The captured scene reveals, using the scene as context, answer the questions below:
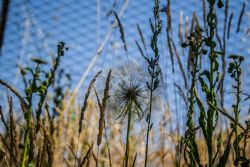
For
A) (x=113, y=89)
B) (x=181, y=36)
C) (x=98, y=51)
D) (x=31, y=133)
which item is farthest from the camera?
(x=98, y=51)

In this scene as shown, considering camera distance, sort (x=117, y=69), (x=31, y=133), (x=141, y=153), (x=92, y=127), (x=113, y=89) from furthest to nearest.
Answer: (x=141, y=153) < (x=92, y=127) < (x=117, y=69) < (x=113, y=89) < (x=31, y=133)

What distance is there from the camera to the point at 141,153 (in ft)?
11.0

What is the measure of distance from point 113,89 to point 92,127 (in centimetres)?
181

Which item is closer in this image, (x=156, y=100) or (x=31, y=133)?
(x=31, y=133)

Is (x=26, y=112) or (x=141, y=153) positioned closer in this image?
(x=26, y=112)

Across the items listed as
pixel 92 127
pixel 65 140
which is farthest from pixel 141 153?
pixel 65 140

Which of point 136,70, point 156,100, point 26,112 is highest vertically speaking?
point 136,70

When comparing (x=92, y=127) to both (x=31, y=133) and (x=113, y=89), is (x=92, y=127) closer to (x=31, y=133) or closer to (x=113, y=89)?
(x=113, y=89)

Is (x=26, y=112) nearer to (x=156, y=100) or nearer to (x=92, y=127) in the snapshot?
(x=156, y=100)

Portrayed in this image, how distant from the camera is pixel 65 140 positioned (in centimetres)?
279

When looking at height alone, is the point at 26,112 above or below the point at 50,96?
below

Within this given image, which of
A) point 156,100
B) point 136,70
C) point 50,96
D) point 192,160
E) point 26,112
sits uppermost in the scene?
point 50,96

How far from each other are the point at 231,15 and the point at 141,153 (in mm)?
2071

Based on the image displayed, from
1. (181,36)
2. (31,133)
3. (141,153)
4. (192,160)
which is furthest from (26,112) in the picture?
(141,153)
